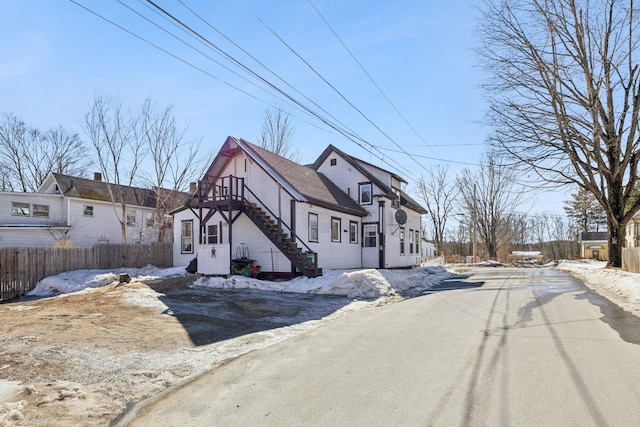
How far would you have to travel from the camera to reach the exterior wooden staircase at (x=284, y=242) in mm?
16969

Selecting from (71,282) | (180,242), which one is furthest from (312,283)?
(180,242)

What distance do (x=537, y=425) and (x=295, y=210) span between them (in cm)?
1492

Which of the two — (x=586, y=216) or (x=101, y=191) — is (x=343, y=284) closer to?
(x=101, y=191)

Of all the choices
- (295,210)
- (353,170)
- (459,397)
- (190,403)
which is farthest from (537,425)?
(353,170)

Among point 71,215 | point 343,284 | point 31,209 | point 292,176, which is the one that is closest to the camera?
point 343,284

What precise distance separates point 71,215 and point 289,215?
2114 centimetres

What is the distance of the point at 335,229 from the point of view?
21.4 metres

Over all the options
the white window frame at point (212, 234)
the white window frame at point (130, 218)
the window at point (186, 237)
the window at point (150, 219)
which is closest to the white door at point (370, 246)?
the white window frame at point (212, 234)

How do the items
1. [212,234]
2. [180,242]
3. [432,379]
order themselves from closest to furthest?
[432,379]
[212,234]
[180,242]

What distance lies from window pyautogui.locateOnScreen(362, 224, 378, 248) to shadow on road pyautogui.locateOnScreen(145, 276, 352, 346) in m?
10.2

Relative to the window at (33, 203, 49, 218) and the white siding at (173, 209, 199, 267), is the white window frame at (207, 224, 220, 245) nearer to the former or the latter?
the white siding at (173, 209, 199, 267)

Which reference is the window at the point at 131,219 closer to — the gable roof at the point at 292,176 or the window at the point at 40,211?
the window at the point at 40,211

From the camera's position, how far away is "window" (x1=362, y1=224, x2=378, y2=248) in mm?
23828

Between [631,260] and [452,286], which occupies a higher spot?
[631,260]
